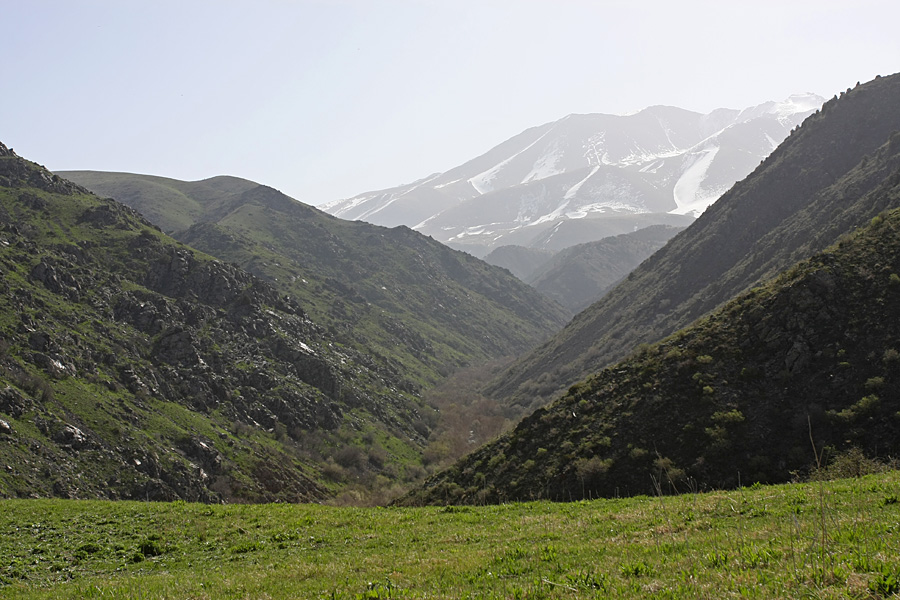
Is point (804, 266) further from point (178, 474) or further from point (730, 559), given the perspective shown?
point (178, 474)

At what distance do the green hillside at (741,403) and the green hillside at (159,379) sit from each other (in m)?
32.7

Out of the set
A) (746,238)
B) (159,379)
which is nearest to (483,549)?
(159,379)

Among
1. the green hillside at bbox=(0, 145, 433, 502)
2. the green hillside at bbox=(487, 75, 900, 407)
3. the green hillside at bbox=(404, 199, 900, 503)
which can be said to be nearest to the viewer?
the green hillside at bbox=(404, 199, 900, 503)

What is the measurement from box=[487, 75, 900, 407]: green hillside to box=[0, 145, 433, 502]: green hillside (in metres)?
36.1

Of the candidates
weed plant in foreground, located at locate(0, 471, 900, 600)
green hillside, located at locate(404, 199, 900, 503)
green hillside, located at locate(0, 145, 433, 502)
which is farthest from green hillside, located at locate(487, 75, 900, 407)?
weed plant in foreground, located at locate(0, 471, 900, 600)

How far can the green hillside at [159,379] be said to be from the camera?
52750mm

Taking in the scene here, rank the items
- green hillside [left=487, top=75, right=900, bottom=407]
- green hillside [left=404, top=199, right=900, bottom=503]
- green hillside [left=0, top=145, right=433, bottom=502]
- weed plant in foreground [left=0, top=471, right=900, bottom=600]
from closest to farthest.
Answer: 1. weed plant in foreground [left=0, top=471, right=900, bottom=600]
2. green hillside [left=404, top=199, right=900, bottom=503]
3. green hillside [left=0, top=145, right=433, bottom=502]
4. green hillside [left=487, top=75, right=900, bottom=407]

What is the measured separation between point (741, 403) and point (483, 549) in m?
23.6

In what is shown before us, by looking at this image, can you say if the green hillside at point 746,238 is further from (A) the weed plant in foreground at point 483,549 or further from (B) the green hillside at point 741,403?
(A) the weed plant in foreground at point 483,549

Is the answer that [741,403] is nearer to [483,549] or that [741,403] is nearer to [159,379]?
[483,549]

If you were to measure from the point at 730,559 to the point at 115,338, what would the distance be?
83.2 m

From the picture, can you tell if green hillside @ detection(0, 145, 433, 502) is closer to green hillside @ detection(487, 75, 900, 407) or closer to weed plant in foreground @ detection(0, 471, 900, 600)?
weed plant in foreground @ detection(0, 471, 900, 600)

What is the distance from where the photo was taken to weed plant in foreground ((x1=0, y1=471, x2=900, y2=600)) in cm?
882

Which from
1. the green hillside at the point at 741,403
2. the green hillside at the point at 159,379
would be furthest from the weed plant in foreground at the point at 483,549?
the green hillside at the point at 159,379
